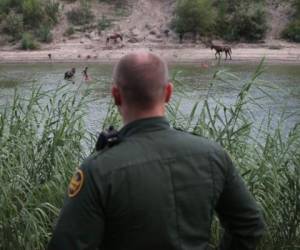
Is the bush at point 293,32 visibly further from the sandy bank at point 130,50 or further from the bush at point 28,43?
the bush at point 28,43

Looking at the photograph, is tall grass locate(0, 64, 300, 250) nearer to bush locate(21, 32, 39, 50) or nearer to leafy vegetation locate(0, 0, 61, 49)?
bush locate(21, 32, 39, 50)

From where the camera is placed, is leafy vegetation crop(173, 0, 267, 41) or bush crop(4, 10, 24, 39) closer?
leafy vegetation crop(173, 0, 267, 41)

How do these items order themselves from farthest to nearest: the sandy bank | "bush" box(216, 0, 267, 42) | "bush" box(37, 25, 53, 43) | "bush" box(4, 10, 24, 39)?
"bush" box(4, 10, 24, 39), "bush" box(37, 25, 53, 43), "bush" box(216, 0, 267, 42), the sandy bank

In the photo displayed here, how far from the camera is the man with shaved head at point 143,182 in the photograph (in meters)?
2.11

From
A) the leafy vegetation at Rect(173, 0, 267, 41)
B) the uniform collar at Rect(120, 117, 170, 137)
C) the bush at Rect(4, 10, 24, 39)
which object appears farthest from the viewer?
the bush at Rect(4, 10, 24, 39)

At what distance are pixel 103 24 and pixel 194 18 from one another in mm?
7369

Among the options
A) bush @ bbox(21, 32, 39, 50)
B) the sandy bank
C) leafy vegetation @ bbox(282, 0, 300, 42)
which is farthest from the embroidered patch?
bush @ bbox(21, 32, 39, 50)

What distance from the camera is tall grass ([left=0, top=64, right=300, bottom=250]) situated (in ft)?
15.8

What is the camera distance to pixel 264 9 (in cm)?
5003

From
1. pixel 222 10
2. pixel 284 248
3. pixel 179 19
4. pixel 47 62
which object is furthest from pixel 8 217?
pixel 222 10

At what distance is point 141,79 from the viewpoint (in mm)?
2156

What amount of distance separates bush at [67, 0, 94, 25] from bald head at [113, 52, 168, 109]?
50.4 meters

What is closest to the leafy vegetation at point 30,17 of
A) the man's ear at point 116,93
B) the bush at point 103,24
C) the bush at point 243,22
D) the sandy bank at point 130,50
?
the sandy bank at point 130,50

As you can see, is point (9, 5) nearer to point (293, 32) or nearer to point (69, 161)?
point (293, 32)
